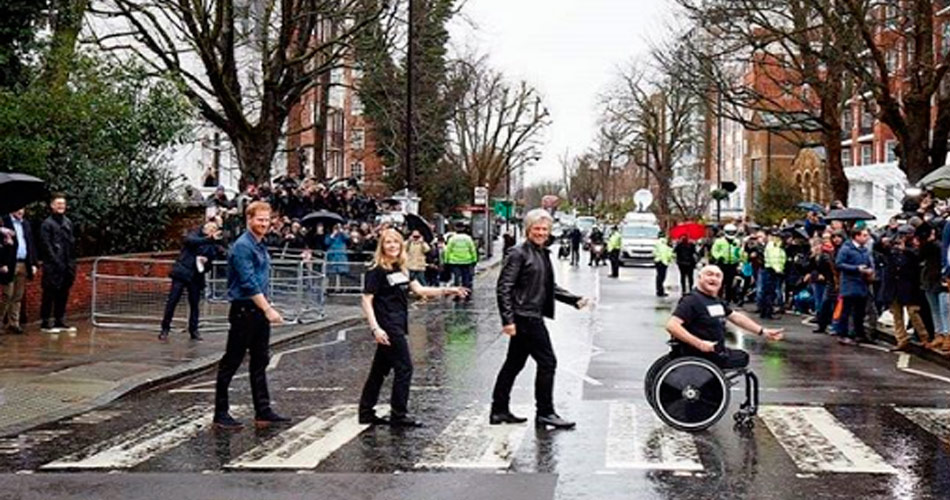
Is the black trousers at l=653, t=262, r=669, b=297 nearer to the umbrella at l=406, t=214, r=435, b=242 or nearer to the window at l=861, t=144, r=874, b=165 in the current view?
the umbrella at l=406, t=214, r=435, b=242

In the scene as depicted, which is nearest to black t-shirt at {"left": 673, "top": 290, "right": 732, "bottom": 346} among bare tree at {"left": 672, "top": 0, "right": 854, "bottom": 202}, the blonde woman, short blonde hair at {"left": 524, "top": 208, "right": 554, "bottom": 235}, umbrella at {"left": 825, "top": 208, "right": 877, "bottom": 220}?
short blonde hair at {"left": 524, "top": 208, "right": 554, "bottom": 235}

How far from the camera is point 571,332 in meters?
21.2

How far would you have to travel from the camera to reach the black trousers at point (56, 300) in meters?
19.0

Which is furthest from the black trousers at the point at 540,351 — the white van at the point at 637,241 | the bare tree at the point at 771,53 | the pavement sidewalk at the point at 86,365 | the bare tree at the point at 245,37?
the white van at the point at 637,241

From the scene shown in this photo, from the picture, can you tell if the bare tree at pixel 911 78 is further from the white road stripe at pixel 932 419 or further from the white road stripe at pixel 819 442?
the white road stripe at pixel 819 442

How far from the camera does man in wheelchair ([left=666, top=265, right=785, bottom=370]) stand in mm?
10750

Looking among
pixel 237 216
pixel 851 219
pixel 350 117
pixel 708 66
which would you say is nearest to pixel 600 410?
pixel 851 219

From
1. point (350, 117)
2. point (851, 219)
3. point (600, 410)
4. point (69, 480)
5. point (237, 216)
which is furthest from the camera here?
point (350, 117)

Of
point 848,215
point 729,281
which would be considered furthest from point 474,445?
point 729,281

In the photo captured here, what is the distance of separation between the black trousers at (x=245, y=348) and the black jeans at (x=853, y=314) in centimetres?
1115

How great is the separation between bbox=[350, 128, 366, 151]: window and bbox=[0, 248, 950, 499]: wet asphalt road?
61.8m

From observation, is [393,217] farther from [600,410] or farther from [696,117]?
[696,117]

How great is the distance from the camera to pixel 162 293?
68.3ft

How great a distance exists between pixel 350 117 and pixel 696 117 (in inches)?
1031
